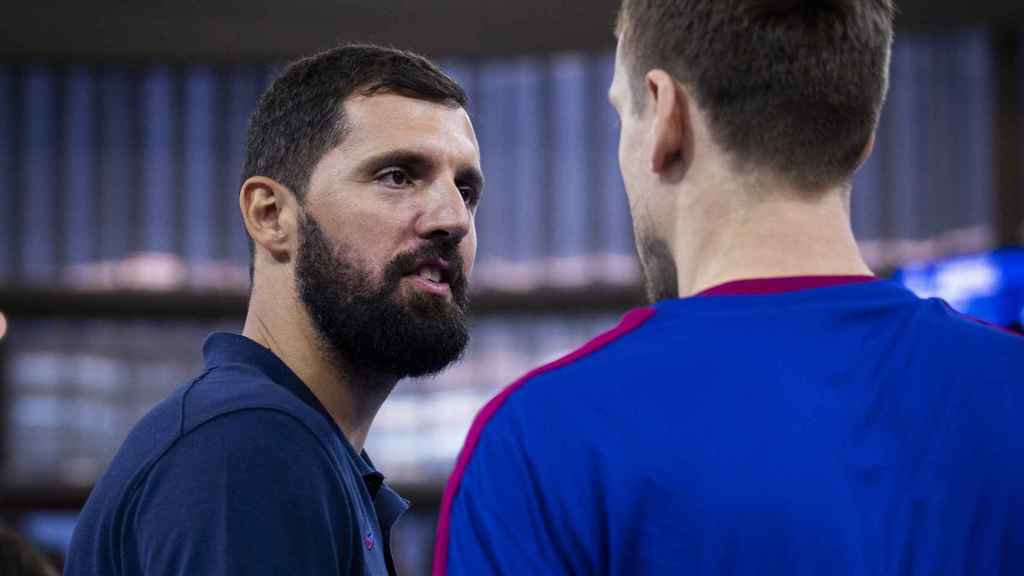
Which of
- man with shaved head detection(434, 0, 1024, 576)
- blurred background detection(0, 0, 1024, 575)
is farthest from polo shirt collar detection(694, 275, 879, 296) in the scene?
blurred background detection(0, 0, 1024, 575)

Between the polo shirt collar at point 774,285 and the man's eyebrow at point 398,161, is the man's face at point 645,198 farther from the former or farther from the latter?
the man's eyebrow at point 398,161

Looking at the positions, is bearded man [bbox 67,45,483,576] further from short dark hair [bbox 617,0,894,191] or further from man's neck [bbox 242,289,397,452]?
short dark hair [bbox 617,0,894,191]

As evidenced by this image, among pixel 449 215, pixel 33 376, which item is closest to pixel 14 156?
pixel 33 376

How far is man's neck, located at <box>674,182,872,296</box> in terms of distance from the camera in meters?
0.84

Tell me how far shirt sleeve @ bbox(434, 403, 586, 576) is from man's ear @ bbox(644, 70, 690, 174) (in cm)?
22

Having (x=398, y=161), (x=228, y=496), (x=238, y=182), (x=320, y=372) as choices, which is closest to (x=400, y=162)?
(x=398, y=161)

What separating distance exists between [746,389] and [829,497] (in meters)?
0.08

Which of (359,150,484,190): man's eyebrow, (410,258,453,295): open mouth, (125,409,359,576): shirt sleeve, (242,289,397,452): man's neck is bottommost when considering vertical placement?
(125,409,359,576): shirt sleeve

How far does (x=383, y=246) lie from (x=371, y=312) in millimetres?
77

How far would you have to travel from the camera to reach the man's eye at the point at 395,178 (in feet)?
4.66

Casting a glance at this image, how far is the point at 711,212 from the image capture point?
2.83 feet

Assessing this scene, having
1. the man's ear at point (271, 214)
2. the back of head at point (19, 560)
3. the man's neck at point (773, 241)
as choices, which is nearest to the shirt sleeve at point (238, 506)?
the man's ear at point (271, 214)

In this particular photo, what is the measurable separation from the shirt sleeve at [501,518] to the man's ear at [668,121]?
22 centimetres

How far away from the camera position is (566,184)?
20.6 feet
